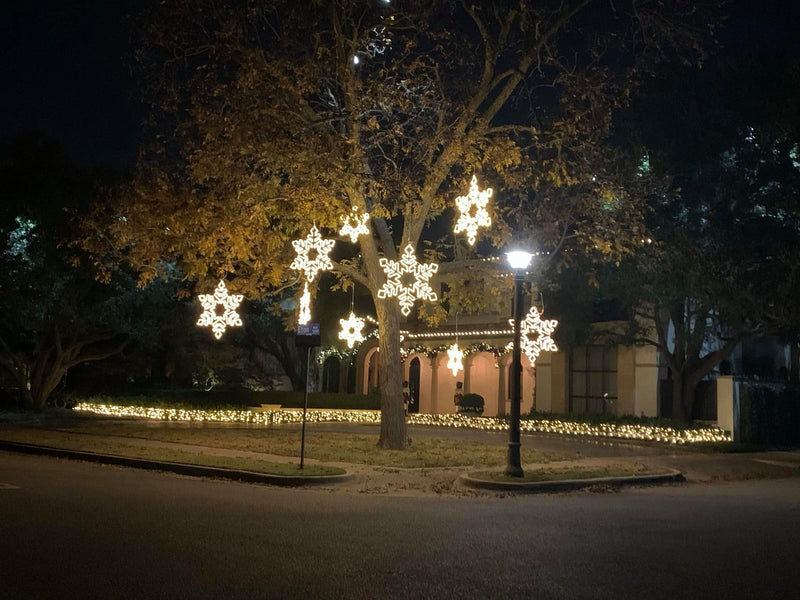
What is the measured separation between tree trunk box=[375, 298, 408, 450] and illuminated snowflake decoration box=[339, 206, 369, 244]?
186 cm

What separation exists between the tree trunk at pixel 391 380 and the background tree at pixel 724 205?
27.3ft

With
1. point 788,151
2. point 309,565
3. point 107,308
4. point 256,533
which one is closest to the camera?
point 309,565

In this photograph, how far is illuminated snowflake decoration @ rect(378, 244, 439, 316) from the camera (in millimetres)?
19578

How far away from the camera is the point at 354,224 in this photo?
62.7 ft

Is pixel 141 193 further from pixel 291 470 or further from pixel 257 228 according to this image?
pixel 291 470

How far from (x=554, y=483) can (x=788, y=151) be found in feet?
55.2

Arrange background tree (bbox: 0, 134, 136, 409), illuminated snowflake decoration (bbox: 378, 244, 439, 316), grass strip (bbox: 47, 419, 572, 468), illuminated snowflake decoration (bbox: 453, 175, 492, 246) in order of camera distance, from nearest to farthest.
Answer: grass strip (bbox: 47, 419, 572, 468)
illuminated snowflake decoration (bbox: 453, 175, 492, 246)
illuminated snowflake decoration (bbox: 378, 244, 439, 316)
background tree (bbox: 0, 134, 136, 409)

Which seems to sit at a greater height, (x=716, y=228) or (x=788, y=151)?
(x=788, y=151)

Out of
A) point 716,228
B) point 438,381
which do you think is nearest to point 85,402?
point 438,381

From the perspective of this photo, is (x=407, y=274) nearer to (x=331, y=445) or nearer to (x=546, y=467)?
(x=331, y=445)

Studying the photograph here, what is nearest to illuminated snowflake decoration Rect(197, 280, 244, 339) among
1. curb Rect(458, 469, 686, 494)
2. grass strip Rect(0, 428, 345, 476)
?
grass strip Rect(0, 428, 345, 476)

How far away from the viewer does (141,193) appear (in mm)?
18984

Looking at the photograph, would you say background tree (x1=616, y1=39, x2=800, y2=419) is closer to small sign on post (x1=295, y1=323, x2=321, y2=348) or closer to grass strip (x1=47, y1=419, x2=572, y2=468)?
grass strip (x1=47, y1=419, x2=572, y2=468)

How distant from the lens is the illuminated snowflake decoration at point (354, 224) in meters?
19.0
